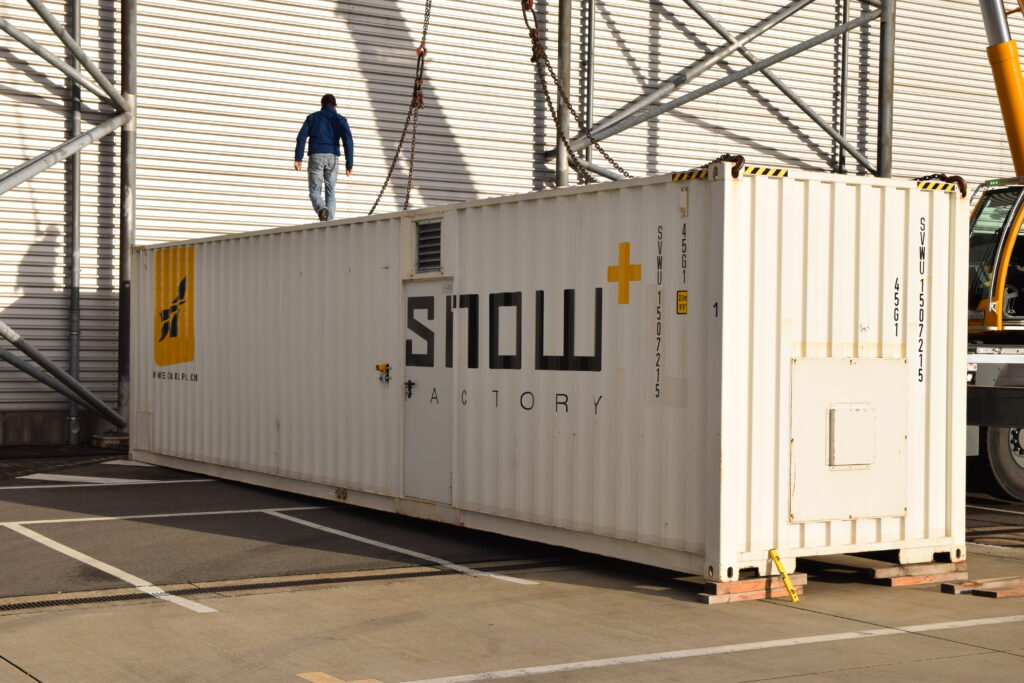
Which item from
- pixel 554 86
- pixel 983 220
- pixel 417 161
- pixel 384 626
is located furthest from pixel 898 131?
pixel 384 626

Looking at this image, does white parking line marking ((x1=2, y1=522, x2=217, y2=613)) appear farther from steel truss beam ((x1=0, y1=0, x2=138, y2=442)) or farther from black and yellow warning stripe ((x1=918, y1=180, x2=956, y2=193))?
steel truss beam ((x1=0, y1=0, x2=138, y2=442))

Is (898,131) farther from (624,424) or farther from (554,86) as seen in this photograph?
(624,424)

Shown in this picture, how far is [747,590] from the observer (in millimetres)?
9500

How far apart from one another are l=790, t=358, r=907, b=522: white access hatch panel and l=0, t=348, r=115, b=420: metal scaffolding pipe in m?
12.9

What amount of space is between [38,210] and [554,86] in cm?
878

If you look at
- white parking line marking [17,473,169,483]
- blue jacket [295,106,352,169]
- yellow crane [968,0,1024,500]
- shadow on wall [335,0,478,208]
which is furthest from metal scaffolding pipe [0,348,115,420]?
yellow crane [968,0,1024,500]

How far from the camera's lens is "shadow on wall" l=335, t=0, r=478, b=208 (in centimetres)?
2217

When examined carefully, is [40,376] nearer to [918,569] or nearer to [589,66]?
[589,66]

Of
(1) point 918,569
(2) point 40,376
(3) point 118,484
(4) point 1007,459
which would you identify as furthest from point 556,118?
(1) point 918,569

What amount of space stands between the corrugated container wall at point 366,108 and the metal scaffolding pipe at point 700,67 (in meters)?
0.33

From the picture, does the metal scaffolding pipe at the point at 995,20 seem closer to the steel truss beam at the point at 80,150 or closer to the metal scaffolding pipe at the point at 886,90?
the metal scaffolding pipe at the point at 886,90

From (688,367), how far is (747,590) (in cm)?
163

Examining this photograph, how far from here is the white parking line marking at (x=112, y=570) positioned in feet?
30.3

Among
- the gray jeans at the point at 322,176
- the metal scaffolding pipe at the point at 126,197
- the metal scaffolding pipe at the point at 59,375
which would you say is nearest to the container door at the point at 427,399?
the gray jeans at the point at 322,176
